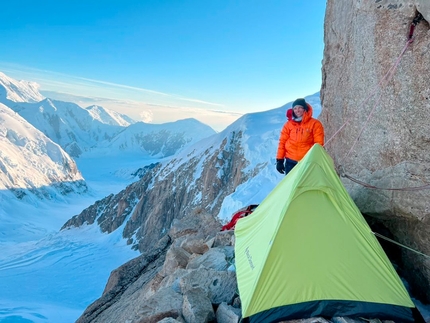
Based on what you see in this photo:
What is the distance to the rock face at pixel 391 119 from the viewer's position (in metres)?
5.32

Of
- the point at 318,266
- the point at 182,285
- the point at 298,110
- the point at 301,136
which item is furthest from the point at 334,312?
the point at 298,110

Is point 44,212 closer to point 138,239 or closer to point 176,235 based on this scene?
point 138,239

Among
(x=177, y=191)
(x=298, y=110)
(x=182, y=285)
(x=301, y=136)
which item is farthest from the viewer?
(x=177, y=191)

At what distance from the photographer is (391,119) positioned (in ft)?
19.4

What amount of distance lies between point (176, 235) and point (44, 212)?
15337 cm

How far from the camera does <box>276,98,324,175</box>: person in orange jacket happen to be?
7305 mm

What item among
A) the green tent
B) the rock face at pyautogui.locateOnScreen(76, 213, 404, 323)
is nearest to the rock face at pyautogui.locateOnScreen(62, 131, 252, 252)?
the rock face at pyautogui.locateOnScreen(76, 213, 404, 323)

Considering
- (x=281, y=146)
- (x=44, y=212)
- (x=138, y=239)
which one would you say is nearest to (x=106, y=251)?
(x=138, y=239)

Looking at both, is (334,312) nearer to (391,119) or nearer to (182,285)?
(182,285)

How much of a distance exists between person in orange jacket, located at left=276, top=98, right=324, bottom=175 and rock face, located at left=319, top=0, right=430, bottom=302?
717mm

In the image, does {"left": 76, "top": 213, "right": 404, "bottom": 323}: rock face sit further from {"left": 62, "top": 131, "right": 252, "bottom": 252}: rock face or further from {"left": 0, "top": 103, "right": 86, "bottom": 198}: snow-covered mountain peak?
{"left": 0, "top": 103, "right": 86, "bottom": 198}: snow-covered mountain peak

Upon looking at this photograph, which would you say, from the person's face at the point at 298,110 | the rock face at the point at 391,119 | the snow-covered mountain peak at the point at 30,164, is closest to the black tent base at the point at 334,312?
the rock face at the point at 391,119

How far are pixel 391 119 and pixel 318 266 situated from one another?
129 inches

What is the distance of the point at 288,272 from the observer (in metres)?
4.66
